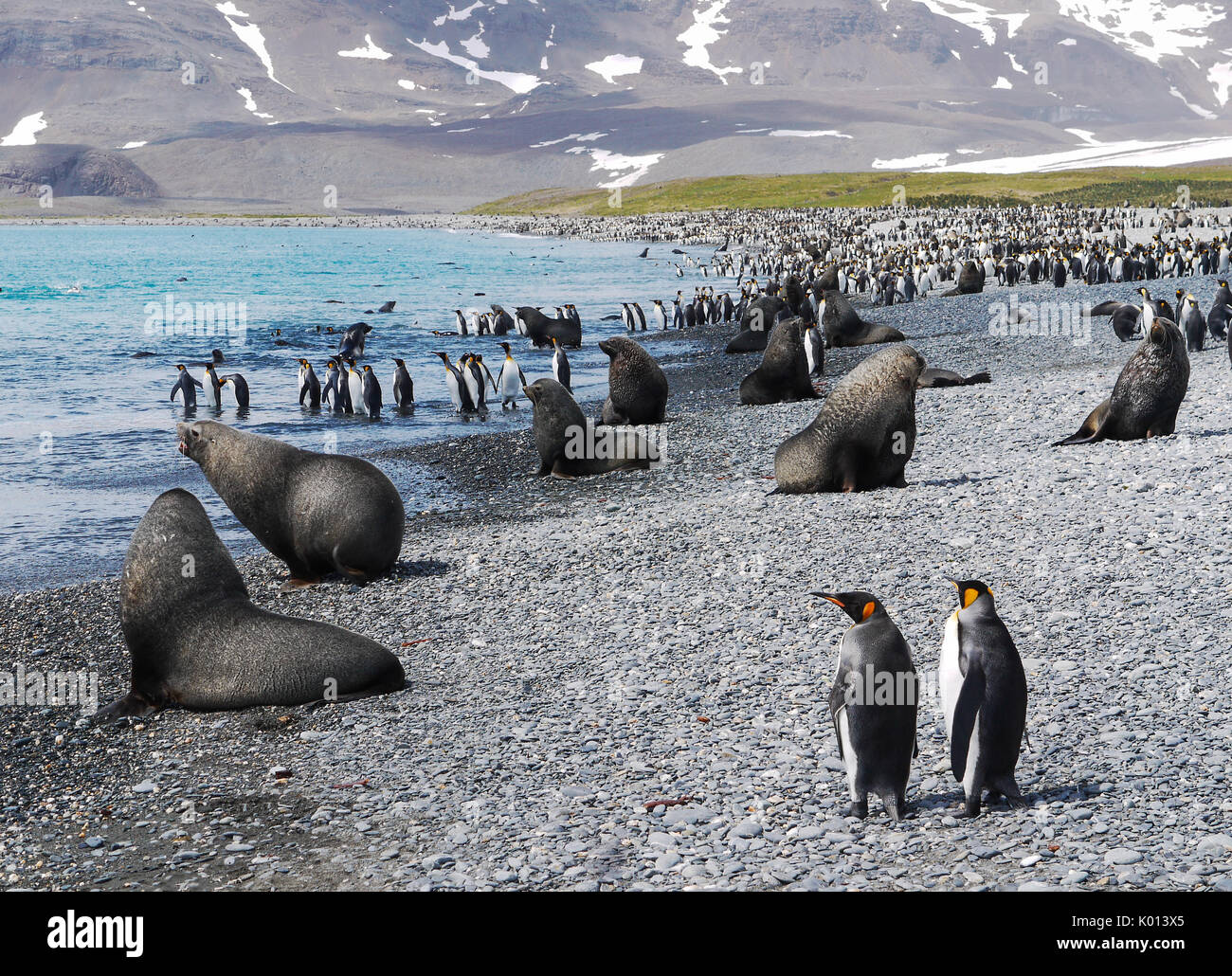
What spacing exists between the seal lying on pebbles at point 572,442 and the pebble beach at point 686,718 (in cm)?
210

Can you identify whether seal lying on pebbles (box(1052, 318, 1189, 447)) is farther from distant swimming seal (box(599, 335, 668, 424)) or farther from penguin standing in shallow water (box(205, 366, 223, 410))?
penguin standing in shallow water (box(205, 366, 223, 410))

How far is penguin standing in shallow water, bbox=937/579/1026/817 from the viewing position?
4602mm

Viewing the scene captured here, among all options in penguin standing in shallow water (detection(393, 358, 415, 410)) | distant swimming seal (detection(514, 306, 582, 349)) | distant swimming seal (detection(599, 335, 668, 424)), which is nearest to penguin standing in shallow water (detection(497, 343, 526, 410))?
penguin standing in shallow water (detection(393, 358, 415, 410))

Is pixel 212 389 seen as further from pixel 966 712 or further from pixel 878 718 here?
pixel 966 712

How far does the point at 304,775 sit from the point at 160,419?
48.9ft

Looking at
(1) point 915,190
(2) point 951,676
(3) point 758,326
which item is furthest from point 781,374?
(1) point 915,190

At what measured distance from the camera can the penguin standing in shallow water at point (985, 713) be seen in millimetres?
4602

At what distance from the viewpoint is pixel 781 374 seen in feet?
53.7

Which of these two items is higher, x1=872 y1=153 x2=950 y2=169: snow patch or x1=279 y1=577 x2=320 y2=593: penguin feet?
x1=872 y1=153 x2=950 y2=169: snow patch

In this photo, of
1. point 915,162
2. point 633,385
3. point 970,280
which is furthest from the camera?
point 915,162

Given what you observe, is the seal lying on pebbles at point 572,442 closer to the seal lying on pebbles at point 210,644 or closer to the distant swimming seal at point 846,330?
the seal lying on pebbles at point 210,644

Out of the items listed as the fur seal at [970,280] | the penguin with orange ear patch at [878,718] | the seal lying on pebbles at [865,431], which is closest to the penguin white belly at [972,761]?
the penguin with orange ear patch at [878,718]

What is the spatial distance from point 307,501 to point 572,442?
14.7 ft

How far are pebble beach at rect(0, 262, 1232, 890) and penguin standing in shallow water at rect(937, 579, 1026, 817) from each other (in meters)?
0.14
